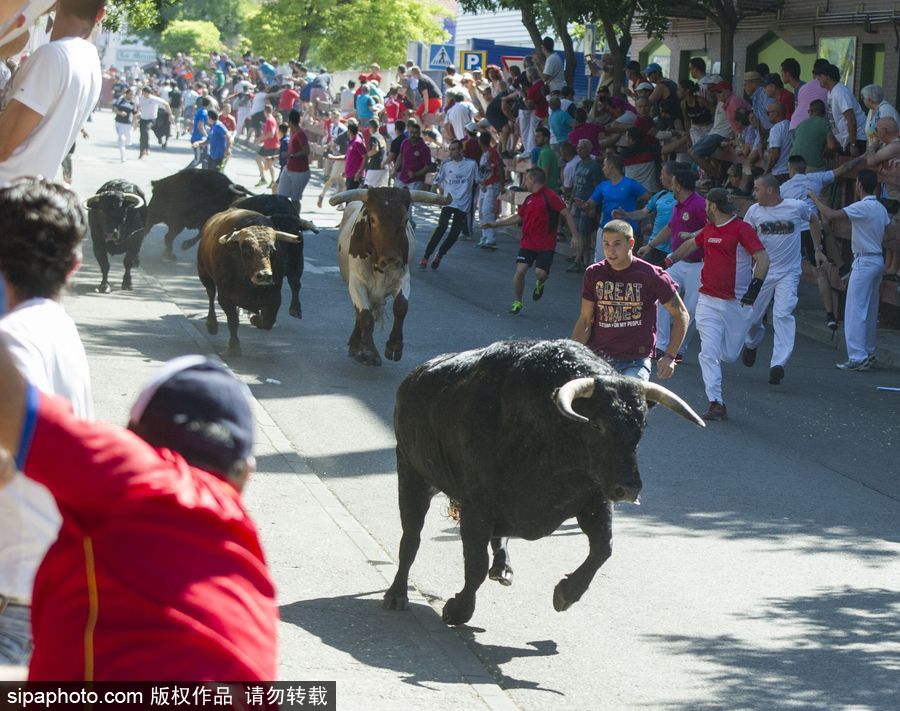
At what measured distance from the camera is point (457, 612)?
23.0 ft

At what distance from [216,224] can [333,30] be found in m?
44.6

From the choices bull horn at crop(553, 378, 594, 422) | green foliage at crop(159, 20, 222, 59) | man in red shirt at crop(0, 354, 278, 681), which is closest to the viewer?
man in red shirt at crop(0, 354, 278, 681)

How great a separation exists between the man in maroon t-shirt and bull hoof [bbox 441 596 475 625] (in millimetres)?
3394

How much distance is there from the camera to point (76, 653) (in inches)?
111

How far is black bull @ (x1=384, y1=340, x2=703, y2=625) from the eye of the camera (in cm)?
663

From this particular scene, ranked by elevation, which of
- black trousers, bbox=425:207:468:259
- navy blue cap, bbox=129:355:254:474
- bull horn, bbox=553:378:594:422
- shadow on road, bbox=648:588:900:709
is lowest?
shadow on road, bbox=648:588:900:709

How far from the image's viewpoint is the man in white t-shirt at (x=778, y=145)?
21234 mm

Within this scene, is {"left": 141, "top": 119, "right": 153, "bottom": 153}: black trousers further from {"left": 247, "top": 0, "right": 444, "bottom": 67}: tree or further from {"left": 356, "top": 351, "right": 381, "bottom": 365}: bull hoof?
{"left": 356, "top": 351, "right": 381, "bottom": 365}: bull hoof

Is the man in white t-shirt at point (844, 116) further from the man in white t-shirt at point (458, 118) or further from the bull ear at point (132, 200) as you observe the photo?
the man in white t-shirt at point (458, 118)

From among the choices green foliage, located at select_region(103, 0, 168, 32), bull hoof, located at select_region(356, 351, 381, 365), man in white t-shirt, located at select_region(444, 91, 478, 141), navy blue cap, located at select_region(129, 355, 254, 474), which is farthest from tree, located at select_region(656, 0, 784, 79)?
navy blue cap, located at select_region(129, 355, 254, 474)

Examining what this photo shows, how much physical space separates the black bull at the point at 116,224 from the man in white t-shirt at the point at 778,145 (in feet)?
30.4

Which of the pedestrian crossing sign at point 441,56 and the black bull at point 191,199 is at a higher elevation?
the pedestrian crossing sign at point 441,56

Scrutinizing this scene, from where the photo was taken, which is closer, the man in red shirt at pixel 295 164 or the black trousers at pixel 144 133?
the man in red shirt at pixel 295 164

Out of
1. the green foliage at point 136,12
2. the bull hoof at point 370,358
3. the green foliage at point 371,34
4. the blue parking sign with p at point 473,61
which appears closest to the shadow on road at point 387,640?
the bull hoof at point 370,358
